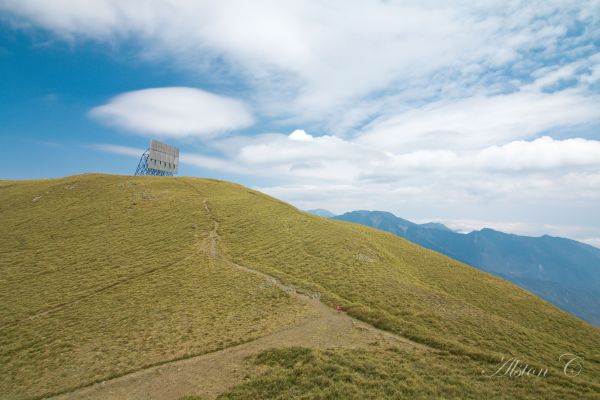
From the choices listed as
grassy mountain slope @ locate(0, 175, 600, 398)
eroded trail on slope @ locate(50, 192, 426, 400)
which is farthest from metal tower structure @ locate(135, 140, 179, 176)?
eroded trail on slope @ locate(50, 192, 426, 400)

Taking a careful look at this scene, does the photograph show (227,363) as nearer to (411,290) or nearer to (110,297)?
(110,297)

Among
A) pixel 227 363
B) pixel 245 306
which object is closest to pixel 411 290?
pixel 245 306

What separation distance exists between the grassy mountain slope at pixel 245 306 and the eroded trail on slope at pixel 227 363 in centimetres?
95

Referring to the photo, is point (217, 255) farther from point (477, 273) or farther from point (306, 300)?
point (477, 273)

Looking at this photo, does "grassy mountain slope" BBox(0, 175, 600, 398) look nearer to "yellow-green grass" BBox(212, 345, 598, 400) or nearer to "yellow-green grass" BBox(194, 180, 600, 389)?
"yellow-green grass" BBox(212, 345, 598, 400)

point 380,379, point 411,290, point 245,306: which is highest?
point 411,290

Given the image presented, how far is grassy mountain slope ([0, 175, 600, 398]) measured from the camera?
19016 mm

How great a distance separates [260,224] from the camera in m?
61.1

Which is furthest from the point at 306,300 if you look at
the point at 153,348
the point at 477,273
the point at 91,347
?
the point at 477,273

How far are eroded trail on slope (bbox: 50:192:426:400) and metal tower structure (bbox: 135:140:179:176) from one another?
8855cm

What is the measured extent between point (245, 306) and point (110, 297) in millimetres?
15391

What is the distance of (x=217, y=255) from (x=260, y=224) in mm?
17023

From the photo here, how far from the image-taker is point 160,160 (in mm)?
103938

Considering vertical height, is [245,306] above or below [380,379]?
below
